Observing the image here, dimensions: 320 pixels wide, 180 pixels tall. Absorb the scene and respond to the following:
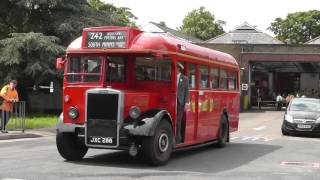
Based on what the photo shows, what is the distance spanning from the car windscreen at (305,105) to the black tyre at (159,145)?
1342 cm

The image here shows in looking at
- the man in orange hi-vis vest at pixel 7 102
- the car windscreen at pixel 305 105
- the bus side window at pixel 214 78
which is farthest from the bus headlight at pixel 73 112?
the car windscreen at pixel 305 105

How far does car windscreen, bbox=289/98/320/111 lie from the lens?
2467 centimetres

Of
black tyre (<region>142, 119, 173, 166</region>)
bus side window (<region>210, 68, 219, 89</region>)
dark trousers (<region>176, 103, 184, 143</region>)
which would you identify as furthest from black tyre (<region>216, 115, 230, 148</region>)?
black tyre (<region>142, 119, 173, 166</region>)

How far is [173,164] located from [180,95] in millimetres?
1477

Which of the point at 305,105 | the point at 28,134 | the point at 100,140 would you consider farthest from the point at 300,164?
the point at 305,105

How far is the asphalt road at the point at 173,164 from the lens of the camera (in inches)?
419

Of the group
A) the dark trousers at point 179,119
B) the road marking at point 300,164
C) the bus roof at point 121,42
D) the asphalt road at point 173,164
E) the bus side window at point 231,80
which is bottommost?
the road marking at point 300,164

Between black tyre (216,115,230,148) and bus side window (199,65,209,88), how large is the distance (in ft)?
6.74

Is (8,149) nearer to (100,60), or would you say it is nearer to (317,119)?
(100,60)

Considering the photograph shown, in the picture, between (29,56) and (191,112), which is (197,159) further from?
(29,56)

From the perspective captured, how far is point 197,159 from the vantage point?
45.1 feet

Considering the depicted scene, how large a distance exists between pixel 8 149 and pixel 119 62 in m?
4.50

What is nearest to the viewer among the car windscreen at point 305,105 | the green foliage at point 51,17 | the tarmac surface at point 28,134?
the tarmac surface at point 28,134

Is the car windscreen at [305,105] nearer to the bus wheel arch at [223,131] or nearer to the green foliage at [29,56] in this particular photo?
the bus wheel arch at [223,131]
